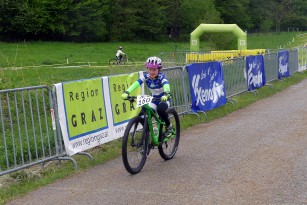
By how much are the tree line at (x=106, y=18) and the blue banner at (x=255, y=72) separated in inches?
1595

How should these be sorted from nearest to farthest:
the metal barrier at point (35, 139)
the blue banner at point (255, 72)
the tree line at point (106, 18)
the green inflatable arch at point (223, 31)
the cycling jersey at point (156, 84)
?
the metal barrier at point (35, 139) → the cycling jersey at point (156, 84) → the blue banner at point (255, 72) → the green inflatable arch at point (223, 31) → the tree line at point (106, 18)

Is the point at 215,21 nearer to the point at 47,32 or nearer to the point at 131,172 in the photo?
the point at 47,32

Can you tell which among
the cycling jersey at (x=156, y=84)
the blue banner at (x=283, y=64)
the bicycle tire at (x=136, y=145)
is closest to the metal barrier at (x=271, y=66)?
the blue banner at (x=283, y=64)

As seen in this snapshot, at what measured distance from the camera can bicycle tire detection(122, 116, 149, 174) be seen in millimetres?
7945

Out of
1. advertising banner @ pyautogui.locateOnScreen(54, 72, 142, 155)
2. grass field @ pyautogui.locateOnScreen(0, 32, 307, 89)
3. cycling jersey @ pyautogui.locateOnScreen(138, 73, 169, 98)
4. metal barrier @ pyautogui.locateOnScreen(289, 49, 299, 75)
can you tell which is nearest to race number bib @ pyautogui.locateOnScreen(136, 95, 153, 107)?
cycling jersey @ pyautogui.locateOnScreen(138, 73, 169, 98)

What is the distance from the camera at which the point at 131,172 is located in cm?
802

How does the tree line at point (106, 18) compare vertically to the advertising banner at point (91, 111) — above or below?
above

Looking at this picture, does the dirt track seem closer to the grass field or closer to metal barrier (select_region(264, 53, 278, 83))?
the grass field

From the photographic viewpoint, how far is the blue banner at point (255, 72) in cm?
1845

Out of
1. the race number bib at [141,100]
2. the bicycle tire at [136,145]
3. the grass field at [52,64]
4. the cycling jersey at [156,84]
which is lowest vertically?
the grass field at [52,64]

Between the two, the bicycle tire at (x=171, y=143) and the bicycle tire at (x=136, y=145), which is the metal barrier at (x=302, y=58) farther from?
the bicycle tire at (x=136, y=145)

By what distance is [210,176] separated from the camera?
25.7 ft

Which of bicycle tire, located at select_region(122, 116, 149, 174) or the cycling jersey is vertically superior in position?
the cycling jersey

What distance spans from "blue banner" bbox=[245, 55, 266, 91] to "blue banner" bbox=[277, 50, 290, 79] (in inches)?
120
